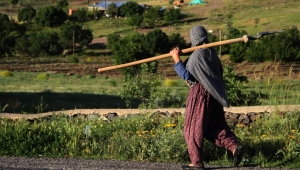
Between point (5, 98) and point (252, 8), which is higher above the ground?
point (252, 8)

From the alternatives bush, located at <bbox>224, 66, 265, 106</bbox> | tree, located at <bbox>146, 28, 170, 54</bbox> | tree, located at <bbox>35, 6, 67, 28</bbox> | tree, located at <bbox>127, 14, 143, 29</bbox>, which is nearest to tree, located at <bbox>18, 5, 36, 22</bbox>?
tree, located at <bbox>35, 6, 67, 28</bbox>

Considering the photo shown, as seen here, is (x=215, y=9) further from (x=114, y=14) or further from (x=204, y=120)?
(x=204, y=120)

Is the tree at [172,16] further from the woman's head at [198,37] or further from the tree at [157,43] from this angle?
the woman's head at [198,37]

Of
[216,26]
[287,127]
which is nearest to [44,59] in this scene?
[216,26]

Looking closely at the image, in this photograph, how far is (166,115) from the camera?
11.7 meters

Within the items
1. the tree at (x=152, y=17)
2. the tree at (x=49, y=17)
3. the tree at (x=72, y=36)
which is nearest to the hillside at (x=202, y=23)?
the tree at (x=72, y=36)

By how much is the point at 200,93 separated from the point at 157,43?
2011 inches

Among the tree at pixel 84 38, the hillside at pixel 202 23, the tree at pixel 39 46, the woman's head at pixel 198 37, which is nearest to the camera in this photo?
the woman's head at pixel 198 37

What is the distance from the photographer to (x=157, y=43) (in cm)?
5775

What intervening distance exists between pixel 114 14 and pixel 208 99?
3335 inches

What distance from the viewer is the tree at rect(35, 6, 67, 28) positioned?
257ft

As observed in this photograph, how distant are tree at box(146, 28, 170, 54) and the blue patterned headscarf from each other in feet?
163

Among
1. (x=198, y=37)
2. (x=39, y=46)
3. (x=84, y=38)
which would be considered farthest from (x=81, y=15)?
(x=198, y=37)

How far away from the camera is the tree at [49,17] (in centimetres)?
7843
